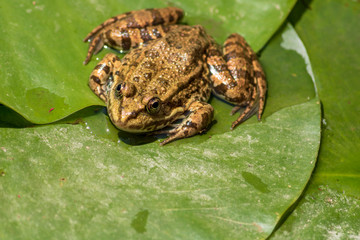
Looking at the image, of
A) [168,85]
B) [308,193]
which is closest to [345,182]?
[308,193]

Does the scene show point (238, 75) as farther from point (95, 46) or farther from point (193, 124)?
point (95, 46)

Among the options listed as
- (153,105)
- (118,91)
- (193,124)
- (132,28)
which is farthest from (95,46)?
(193,124)

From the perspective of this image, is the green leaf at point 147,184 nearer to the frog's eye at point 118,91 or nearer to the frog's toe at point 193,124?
the frog's toe at point 193,124

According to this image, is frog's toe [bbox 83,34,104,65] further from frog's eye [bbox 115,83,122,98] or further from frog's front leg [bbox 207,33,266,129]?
frog's front leg [bbox 207,33,266,129]

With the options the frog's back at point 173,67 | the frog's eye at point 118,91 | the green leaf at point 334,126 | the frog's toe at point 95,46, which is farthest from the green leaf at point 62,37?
the green leaf at point 334,126

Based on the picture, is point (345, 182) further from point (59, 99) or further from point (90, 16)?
point (90, 16)

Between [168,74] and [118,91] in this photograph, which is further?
[168,74]
